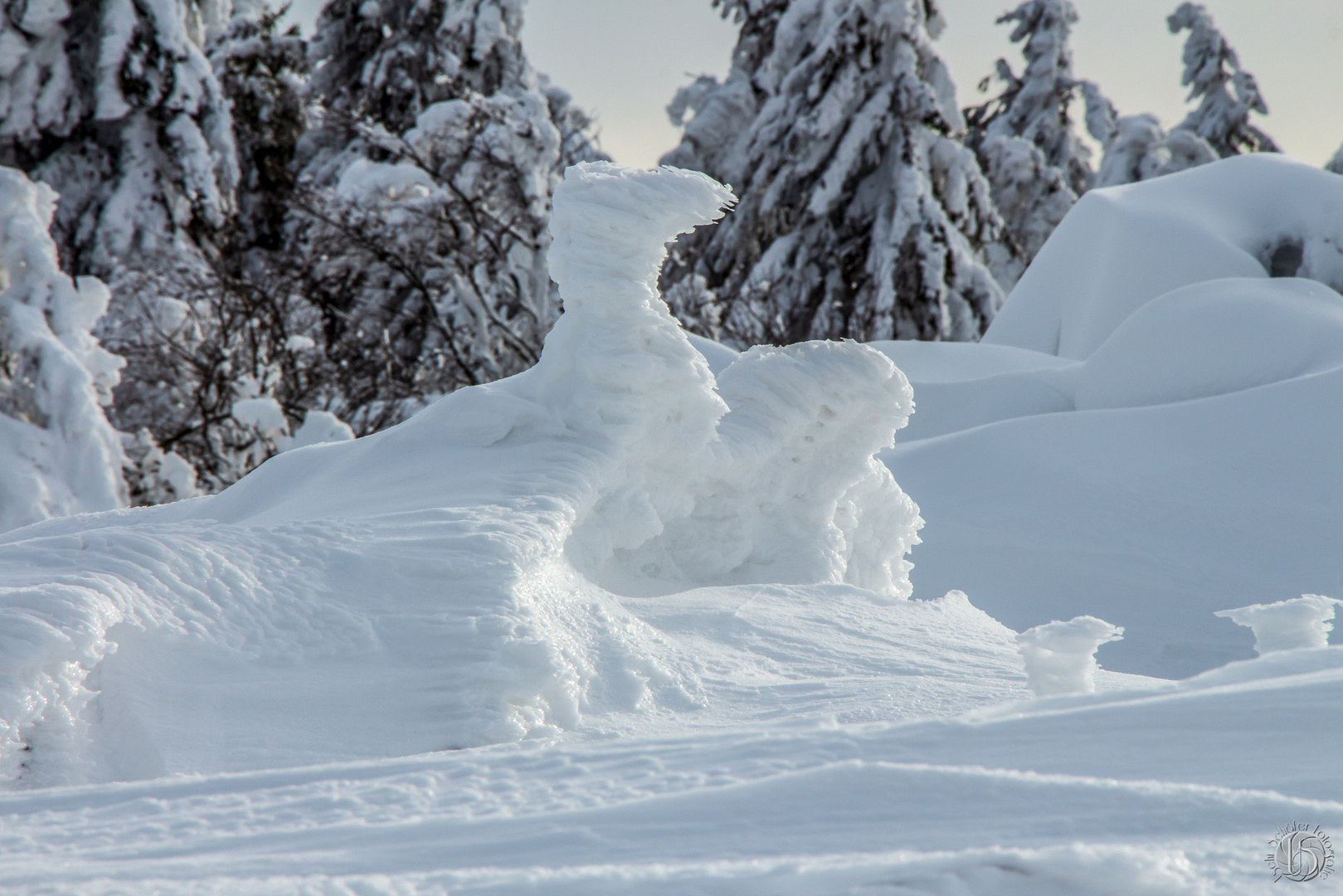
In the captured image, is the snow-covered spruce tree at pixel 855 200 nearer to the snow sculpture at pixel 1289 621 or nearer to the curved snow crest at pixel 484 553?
the curved snow crest at pixel 484 553

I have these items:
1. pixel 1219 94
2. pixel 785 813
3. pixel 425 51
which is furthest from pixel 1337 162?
pixel 785 813

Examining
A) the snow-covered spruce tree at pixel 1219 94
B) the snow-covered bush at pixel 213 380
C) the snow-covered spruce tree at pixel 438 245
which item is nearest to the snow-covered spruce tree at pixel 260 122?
the snow-covered spruce tree at pixel 438 245

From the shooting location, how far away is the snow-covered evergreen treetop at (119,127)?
1141cm

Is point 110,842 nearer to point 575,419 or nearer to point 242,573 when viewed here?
point 242,573

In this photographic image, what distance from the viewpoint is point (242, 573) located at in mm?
2238

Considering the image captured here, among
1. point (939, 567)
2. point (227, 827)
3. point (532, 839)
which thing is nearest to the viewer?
point (532, 839)

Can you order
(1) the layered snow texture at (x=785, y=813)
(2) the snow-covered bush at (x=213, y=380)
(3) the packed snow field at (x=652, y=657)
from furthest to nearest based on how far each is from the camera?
1. (2) the snow-covered bush at (x=213, y=380)
2. (3) the packed snow field at (x=652, y=657)
3. (1) the layered snow texture at (x=785, y=813)

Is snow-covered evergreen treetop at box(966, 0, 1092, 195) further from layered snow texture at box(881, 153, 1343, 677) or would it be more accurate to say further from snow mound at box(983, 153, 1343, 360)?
layered snow texture at box(881, 153, 1343, 677)

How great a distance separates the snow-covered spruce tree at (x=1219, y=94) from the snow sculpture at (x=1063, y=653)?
2018cm

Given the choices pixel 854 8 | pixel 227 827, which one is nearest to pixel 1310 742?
pixel 227 827

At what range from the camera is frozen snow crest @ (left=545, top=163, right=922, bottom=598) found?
307 centimetres

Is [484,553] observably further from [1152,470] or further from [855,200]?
[855,200]

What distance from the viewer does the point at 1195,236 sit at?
9.36 m

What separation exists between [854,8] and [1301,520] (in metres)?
10.5
